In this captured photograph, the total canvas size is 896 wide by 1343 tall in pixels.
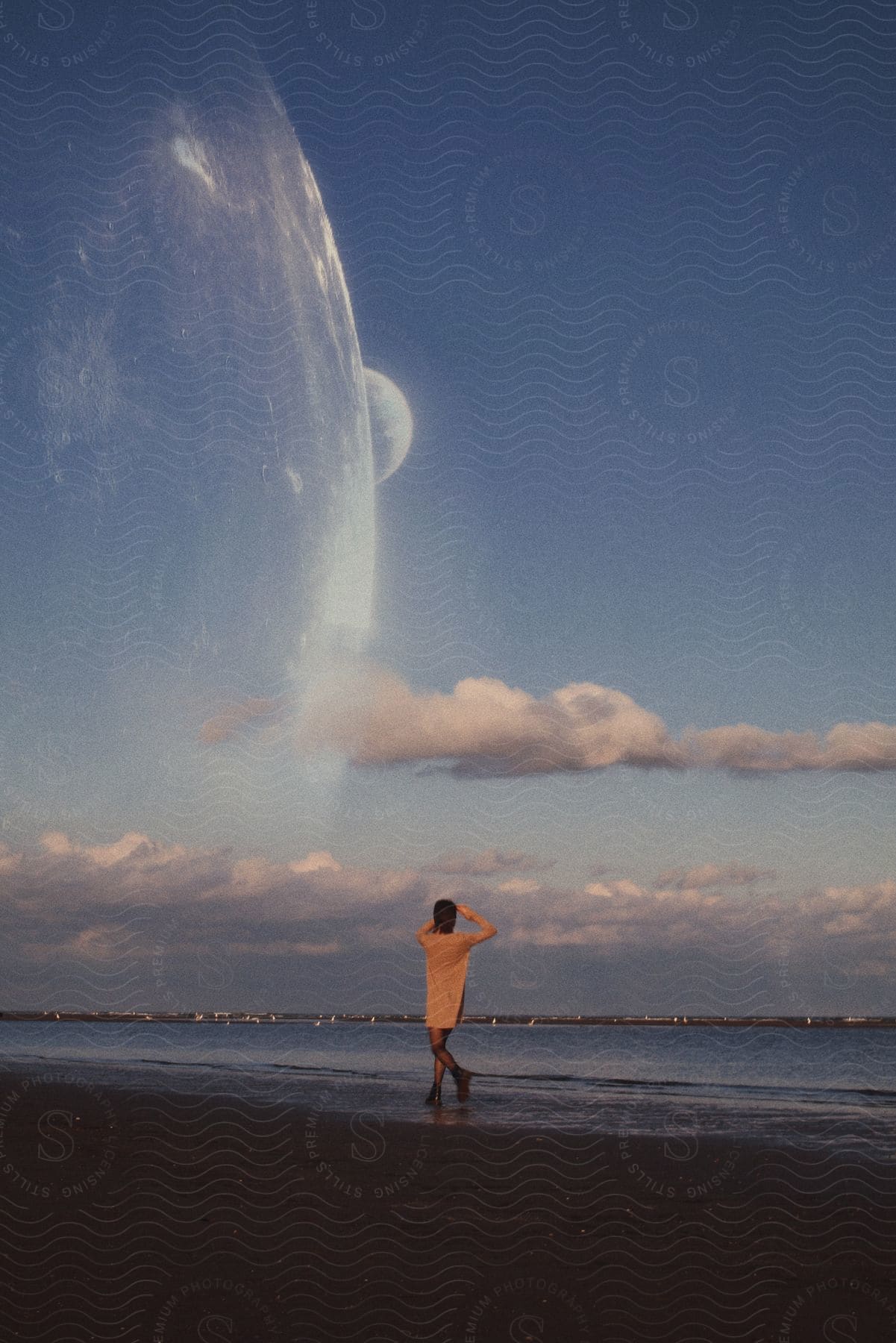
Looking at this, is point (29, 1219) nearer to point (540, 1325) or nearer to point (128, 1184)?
point (128, 1184)

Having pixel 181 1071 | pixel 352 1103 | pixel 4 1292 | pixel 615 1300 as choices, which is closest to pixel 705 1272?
pixel 615 1300

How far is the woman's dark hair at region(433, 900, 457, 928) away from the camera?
36.3ft

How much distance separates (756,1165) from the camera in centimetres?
795
